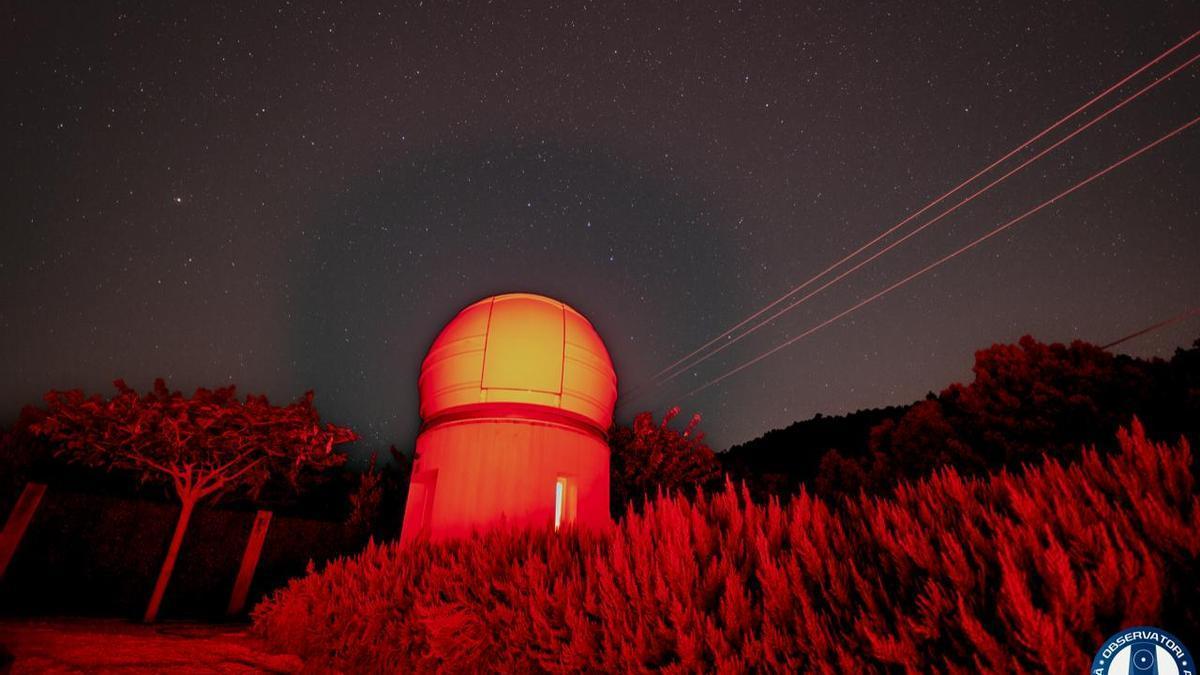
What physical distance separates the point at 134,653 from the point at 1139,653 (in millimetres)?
8281

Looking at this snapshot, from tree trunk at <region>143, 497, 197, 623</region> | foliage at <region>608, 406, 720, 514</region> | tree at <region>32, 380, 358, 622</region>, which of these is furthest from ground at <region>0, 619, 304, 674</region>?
foliage at <region>608, 406, 720, 514</region>

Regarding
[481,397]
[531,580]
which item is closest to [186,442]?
[481,397]

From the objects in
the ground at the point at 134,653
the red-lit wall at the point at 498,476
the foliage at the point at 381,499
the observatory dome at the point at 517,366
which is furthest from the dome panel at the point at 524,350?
the foliage at the point at 381,499

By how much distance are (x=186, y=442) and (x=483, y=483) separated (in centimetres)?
719

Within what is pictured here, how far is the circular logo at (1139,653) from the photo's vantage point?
181cm

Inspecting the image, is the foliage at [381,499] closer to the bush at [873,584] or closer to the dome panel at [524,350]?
the dome panel at [524,350]

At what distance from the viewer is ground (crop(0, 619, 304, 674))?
5.19 m

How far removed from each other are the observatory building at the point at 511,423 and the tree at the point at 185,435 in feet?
12.5

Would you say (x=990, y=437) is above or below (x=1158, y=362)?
below

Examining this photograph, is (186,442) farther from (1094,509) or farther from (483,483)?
(1094,509)

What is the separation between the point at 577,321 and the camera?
1049 cm

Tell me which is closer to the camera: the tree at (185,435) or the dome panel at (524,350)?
the dome panel at (524,350)

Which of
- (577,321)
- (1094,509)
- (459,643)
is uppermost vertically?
(577,321)

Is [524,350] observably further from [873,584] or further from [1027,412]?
[1027,412]
